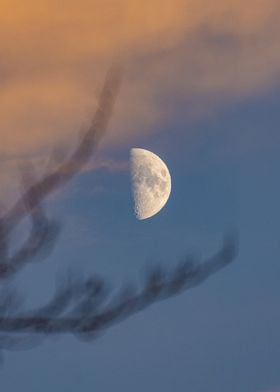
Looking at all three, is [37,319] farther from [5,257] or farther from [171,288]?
[171,288]

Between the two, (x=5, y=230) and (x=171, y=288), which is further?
(x=171, y=288)

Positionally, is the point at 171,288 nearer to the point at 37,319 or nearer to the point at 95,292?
the point at 95,292

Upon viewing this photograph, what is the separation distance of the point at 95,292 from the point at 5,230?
37 cm

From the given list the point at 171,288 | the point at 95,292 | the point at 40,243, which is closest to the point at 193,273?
the point at 171,288

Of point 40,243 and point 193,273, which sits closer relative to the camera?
point 40,243

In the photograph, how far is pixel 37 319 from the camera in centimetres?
295

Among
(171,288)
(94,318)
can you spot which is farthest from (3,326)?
(171,288)

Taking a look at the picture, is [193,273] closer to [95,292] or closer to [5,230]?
[95,292]

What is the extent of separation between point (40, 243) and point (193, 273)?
529 millimetres

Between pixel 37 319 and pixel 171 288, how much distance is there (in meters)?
0.45

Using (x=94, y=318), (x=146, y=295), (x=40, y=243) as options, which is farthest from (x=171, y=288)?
(x=40, y=243)

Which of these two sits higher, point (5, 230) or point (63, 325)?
point (5, 230)

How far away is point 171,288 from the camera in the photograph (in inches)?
121

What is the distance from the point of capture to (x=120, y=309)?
119 inches
